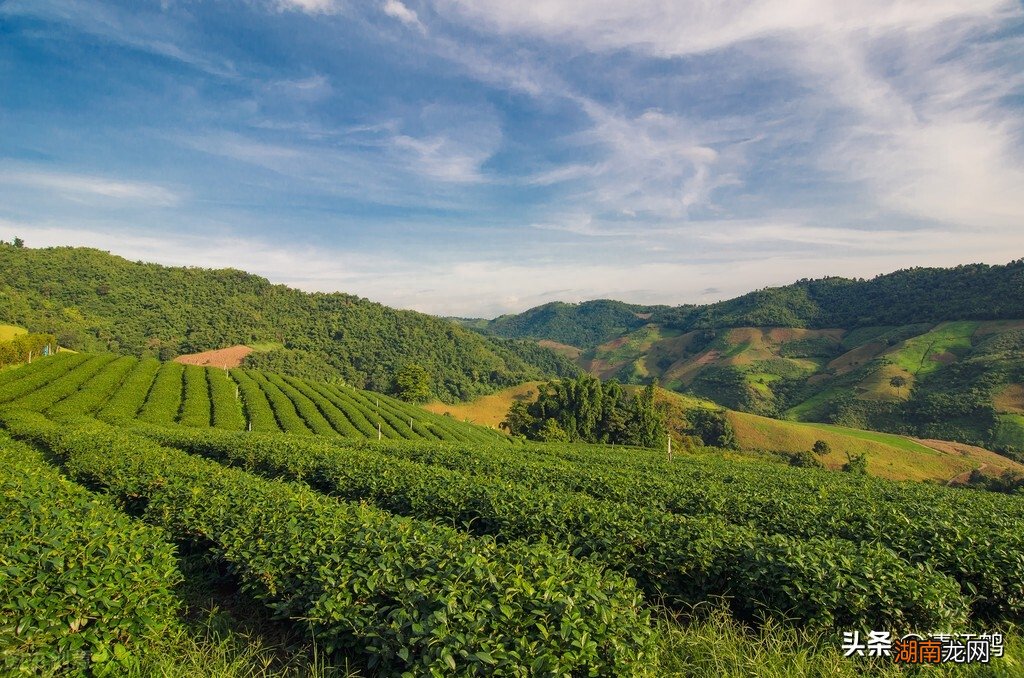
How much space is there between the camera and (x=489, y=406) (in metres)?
115

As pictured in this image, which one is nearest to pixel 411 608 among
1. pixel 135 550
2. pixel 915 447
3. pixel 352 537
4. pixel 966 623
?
pixel 352 537

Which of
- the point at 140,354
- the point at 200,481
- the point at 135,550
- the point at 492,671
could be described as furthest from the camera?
the point at 140,354

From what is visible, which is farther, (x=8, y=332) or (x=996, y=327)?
(x=996, y=327)

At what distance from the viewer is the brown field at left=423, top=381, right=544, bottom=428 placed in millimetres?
103062

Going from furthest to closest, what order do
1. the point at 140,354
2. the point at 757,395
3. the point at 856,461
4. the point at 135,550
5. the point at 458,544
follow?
the point at 757,395 < the point at 140,354 < the point at 856,461 < the point at 458,544 < the point at 135,550

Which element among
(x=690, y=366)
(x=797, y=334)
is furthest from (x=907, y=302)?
(x=690, y=366)

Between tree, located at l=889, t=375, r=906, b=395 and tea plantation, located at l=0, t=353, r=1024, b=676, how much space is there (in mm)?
115564

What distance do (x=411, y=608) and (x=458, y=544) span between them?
1214 mm

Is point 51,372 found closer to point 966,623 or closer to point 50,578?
point 50,578

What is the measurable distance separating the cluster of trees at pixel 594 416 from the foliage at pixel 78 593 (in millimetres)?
58350

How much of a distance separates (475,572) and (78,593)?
3.55 m

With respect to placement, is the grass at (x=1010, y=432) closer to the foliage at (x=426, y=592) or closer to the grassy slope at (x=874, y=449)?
the grassy slope at (x=874, y=449)

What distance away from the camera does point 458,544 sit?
5.40 metres

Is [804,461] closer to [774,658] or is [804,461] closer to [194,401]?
[774,658]
